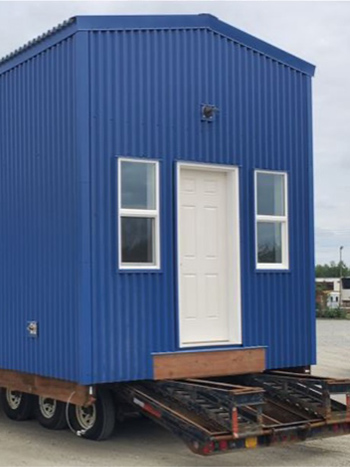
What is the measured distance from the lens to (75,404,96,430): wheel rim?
33.1 feet

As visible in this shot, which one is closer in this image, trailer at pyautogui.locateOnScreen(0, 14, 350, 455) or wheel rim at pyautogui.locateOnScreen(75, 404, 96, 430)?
trailer at pyautogui.locateOnScreen(0, 14, 350, 455)

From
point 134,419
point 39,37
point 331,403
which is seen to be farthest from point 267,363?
point 39,37

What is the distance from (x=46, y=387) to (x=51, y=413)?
0.70 m

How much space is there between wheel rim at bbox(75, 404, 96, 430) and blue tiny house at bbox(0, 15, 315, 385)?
25.3 inches

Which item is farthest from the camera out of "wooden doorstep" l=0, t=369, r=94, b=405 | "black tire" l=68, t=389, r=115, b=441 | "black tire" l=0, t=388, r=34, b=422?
"black tire" l=0, t=388, r=34, b=422

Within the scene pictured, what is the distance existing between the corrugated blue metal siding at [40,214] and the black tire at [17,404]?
0.65 m

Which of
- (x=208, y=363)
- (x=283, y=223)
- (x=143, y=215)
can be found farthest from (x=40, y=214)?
(x=283, y=223)

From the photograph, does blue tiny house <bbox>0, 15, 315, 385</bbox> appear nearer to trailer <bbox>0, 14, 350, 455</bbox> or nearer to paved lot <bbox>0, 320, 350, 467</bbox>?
trailer <bbox>0, 14, 350, 455</bbox>

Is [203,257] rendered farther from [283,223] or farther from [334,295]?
[334,295]

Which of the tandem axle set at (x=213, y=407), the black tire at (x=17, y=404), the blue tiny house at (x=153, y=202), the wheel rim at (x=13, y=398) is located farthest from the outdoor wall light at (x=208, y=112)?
the wheel rim at (x=13, y=398)

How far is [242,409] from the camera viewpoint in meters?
8.83

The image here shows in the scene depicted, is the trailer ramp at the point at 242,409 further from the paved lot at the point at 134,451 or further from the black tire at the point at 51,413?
the black tire at the point at 51,413

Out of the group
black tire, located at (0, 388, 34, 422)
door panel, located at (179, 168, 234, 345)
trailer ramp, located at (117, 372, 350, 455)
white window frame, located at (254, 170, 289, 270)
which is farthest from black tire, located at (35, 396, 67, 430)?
white window frame, located at (254, 170, 289, 270)

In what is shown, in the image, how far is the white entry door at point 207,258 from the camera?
10516 mm
